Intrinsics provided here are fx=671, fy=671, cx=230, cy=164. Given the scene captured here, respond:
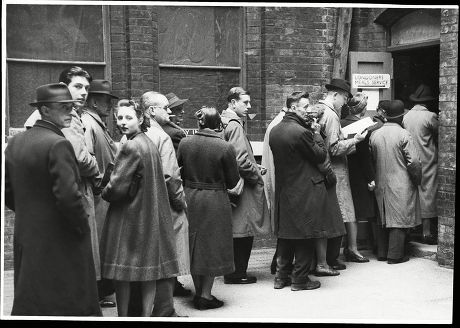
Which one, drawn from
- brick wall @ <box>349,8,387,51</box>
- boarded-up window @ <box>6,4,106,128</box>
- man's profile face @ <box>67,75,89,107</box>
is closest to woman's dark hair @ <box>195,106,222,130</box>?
man's profile face @ <box>67,75,89,107</box>

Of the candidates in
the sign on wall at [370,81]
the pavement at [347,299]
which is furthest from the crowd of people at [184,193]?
the sign on wall at [370,81]

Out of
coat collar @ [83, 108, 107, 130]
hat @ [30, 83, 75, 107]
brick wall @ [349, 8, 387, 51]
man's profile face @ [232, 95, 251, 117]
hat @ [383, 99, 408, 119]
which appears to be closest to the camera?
hat @ [30, 83, 75, 107]

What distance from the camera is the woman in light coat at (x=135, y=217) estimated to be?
542 centimetres

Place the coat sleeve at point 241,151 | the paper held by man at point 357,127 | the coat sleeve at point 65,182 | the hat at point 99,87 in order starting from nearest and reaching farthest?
1. the coat sleeve at point 65,182
2. the hat at point 99,87
3. the coat sleeve at point 241,151
4. the paper held by man at point 357,127

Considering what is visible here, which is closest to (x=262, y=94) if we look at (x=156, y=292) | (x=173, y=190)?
(x=173, y=190)

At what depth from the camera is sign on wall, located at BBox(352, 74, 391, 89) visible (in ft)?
31.8

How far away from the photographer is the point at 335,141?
791cm

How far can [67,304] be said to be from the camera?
4824 mm

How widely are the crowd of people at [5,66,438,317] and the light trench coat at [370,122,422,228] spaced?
0.04 feet

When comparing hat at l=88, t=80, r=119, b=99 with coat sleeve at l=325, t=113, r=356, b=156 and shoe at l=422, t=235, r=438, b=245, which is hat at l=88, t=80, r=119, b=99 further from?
shoe at l=422, t=235, r=438, b=245

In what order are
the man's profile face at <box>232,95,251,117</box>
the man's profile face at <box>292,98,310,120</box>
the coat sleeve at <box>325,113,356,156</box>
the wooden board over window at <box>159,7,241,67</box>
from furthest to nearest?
the wooden board over window at <box>159,7,241,67</box> → the coat sleeve at <box>325,113,356,156</box> → the man's profile face at <box>232,95,251,117</box> → the man's profile face at <box>292,98,310,120</box>

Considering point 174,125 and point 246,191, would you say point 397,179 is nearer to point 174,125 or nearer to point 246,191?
point 246,191

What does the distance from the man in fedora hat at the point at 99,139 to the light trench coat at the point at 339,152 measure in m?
2.71

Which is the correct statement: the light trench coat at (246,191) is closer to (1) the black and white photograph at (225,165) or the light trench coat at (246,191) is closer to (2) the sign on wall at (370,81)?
(1) the black and white photograph at (225,165)
